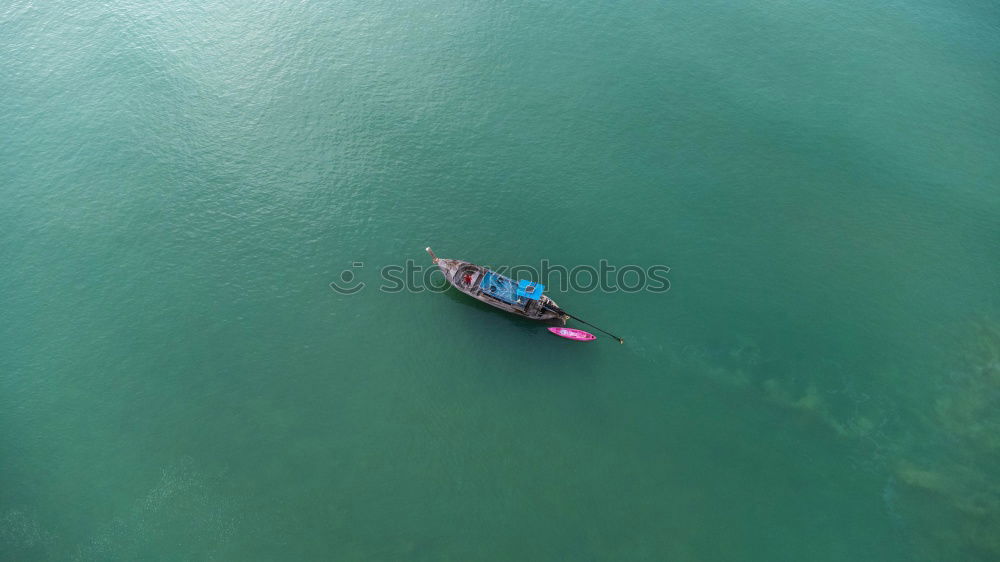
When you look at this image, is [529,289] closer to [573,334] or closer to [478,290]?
[478,290]

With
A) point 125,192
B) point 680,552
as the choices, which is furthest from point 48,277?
point 680,552

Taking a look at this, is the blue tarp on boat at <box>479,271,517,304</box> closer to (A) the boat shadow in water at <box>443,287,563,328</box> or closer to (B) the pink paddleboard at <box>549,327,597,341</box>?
(A) the boat shadow in water at <box>443,287,563,328</box>

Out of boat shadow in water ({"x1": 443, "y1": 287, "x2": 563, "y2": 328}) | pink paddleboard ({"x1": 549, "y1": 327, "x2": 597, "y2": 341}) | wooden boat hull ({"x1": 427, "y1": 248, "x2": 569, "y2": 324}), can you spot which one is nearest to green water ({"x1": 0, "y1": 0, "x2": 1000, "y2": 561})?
boat shadow in water ({"x1": 443, "y1": 287, "x2": 563, "y2": 328})

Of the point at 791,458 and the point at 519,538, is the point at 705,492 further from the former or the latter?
the point at 519,538

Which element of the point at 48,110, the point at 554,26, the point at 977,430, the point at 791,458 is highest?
the point at 554,26

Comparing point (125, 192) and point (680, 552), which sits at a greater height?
point (125, 192)

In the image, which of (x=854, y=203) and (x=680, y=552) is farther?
(x=854, y=203)

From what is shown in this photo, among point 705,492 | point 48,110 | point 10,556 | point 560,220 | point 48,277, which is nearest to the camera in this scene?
point 10,556

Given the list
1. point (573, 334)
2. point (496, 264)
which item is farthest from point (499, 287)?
point (573, 334)
